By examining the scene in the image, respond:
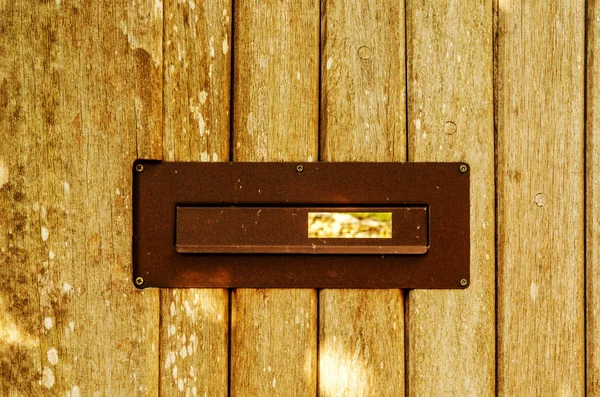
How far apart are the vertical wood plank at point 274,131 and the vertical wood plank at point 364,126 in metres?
0.02

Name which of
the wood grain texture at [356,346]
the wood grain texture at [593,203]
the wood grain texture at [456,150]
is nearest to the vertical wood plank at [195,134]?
the wood grain texture at [356,346]

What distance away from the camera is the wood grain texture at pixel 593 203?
0.70m

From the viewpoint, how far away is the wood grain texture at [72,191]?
26.2 inches

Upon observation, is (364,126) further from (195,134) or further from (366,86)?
(195,134)

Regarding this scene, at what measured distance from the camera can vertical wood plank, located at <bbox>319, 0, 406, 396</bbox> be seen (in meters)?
0.69

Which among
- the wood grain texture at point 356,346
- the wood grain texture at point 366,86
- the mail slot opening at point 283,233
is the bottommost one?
the wood grain texture at point 356,346

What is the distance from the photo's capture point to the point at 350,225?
2.23 ft

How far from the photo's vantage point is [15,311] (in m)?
0.66

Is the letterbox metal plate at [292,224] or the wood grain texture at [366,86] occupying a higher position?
the wood grain texture at [366,86]

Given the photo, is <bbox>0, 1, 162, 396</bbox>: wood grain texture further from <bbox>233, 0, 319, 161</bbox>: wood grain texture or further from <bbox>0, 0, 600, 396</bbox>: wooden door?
<bbox>233, 0, 319, 161</bbox>: wood grain texture

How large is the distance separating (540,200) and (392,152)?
0.27 m

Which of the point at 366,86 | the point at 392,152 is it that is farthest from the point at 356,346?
the point at 366,86

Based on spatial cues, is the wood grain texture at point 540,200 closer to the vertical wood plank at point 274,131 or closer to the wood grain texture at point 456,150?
the wood grain texture at point 456,150

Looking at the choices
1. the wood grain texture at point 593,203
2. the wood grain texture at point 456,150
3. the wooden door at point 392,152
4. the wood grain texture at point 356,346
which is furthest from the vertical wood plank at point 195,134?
the wood grain texture at point 593,203
